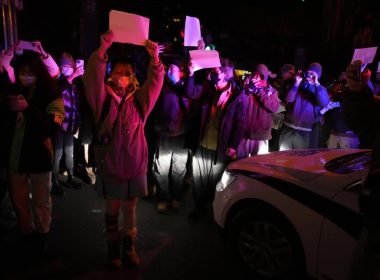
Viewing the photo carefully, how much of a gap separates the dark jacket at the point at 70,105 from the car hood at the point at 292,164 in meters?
3.12

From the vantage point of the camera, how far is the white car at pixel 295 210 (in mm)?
3191

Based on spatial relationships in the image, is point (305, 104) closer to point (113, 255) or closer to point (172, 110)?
point (172, 110)

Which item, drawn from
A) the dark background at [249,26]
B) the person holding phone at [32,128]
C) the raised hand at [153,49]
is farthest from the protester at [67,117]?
the dark background at [249,26]

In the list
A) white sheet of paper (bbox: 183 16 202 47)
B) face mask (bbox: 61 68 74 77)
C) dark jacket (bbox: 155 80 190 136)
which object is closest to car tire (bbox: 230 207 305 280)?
dark jacket (bbox: 155 80 190 136)

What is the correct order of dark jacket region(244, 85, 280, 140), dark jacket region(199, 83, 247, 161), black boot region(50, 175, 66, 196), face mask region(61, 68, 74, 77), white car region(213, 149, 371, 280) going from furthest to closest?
face mask region(61, 68, 74, 77), black boot region(50, 175, 66, 196), dark jacket region(244, 85, 280, 140), dark jacket region(199, 83, 247, 161), white car region(213, 149, 371, 280)

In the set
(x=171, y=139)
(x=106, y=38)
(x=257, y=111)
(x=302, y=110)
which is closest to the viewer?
(x=106, y=38)

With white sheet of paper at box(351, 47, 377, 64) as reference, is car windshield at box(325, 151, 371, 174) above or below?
below

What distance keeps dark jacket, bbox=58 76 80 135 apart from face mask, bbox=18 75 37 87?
2.06 metres

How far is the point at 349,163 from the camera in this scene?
3.61m

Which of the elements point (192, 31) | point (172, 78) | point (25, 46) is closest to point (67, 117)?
point (25, 46)

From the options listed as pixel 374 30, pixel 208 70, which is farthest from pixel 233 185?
pixel 374 30

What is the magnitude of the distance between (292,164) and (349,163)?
1.75 ft

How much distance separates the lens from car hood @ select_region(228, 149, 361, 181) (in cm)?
362

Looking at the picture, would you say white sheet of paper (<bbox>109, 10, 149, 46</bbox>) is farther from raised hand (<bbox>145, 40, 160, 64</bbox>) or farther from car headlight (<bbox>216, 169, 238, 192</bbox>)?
car headlight (<bbox>216, 169, 238, 192</bbox>)
